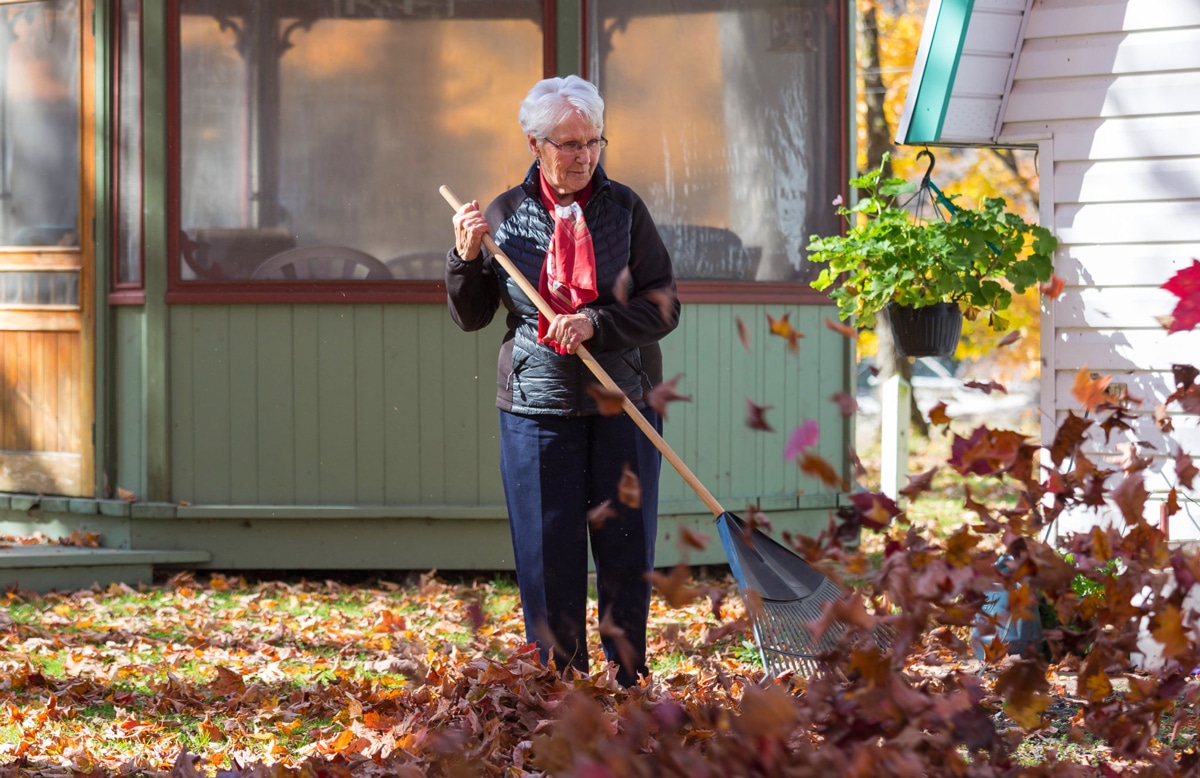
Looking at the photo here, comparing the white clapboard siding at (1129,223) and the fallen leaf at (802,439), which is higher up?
the white clapboard siding at (1129,223)

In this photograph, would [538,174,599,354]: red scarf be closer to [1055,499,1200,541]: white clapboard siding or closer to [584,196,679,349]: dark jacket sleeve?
[584,196,679,349]: dark jacket sleeve

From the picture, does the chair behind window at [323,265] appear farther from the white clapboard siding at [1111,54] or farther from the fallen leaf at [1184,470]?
the fallen leaf at [1184,470]

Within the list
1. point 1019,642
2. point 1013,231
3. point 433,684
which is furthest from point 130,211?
point 1019,642

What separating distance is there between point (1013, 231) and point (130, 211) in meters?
4.30

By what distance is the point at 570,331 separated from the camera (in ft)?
12.1

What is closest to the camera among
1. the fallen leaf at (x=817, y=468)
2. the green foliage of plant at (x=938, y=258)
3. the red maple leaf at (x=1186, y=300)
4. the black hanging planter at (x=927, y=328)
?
the fallen leaf at (x=817, y=468)

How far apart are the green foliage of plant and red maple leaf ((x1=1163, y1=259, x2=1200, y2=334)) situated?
1404 mm

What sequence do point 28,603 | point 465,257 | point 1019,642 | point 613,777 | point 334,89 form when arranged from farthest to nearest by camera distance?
1. point 334,89
2. point 28,603
3. point 1019,642
4. point 465,257
5. point 613,777

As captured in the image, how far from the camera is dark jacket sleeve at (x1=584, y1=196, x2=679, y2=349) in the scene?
378 centimetres

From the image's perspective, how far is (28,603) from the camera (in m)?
6.05

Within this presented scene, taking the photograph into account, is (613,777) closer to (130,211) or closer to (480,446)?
(480,446)

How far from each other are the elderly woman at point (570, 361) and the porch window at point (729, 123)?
8.82ft

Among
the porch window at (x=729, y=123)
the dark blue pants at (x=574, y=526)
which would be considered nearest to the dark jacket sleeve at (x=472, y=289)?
the dark blue pants at (x=574, y=526)

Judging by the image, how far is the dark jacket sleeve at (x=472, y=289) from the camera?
12.8ft
